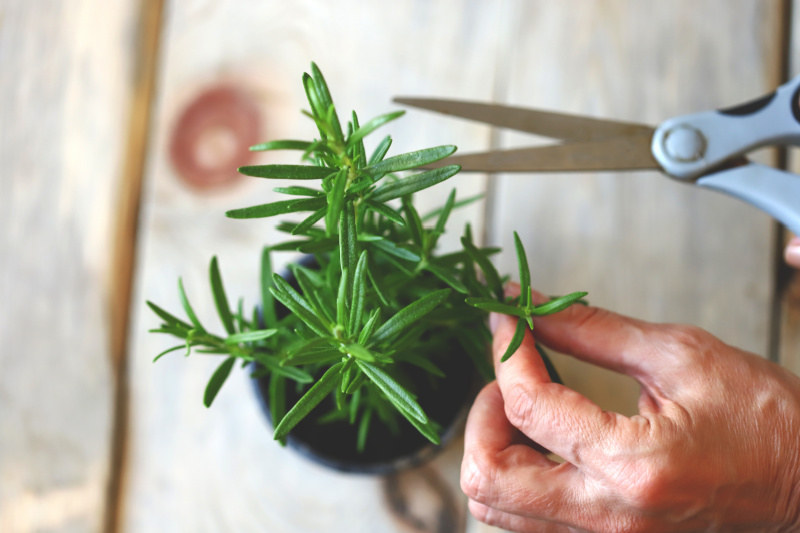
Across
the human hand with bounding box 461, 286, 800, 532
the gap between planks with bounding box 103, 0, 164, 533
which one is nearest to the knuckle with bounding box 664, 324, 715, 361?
the human hand with bounding box 461, 286, 800, 532

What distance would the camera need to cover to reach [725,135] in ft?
2.15

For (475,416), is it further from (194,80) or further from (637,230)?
(194,80)

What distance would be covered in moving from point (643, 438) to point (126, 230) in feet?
2.30

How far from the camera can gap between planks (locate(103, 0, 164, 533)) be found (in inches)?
32.4

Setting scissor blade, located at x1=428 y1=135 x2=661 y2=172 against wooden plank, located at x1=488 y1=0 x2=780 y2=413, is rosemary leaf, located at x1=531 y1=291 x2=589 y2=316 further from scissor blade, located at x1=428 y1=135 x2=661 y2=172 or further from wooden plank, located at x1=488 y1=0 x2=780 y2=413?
wooden plank, located at x1=488 y1=0 x2=780 y2=413

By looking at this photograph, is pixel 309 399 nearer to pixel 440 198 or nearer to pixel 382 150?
pixel 382 150

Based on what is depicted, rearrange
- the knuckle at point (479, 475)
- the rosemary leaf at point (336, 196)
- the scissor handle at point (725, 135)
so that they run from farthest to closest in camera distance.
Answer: the scissor handle at point (725, 135) → the knuckle at point (479, 475) → the rosemary leaf at point (336, 196)

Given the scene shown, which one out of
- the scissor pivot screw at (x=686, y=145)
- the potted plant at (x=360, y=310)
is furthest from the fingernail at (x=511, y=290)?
the scissor pivot screw at (x=686, y=145)

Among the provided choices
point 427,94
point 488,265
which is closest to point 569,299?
point 488,265

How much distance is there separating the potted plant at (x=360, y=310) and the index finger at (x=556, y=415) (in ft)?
0.12

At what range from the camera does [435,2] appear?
0.86m

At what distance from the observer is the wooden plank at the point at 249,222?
802 millimetres

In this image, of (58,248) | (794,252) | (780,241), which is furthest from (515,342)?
(58,248)

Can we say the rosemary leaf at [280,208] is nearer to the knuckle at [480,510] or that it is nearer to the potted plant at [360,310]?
the potted plant at [360,310]
